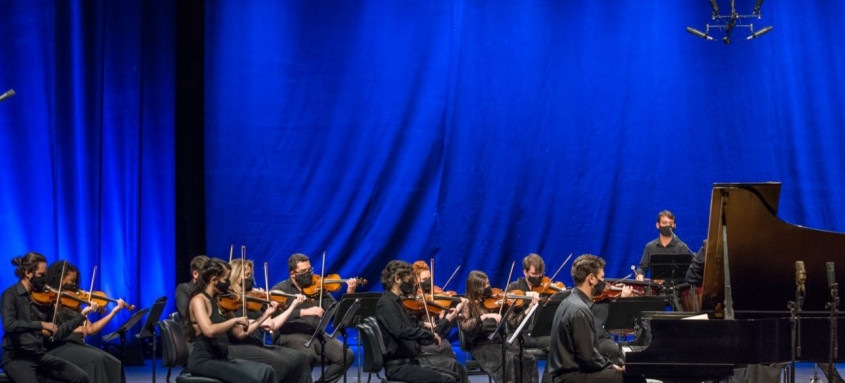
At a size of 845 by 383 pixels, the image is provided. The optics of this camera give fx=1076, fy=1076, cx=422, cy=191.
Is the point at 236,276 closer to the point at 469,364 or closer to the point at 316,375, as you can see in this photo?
the point at 469,364

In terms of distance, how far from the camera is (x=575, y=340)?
7117 mm

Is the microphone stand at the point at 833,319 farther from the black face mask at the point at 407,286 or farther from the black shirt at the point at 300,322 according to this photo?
the black shirt at the point at 300,322

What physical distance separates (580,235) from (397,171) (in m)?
2.36

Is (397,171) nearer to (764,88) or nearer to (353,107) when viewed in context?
(353,107)

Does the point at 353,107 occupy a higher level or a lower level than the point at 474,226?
higher

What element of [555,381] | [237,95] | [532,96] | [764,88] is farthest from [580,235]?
[555,381]

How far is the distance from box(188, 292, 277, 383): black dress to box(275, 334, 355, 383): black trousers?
1885mm

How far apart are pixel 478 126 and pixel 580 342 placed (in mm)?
6335

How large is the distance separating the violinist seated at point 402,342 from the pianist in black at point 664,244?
138 inches

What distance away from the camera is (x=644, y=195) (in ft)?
42.9

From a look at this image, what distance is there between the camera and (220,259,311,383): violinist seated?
8391 mm

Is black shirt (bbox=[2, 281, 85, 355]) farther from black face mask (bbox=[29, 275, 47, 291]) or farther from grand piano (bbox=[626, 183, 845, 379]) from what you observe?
grand piano (bbox=[626, 183, 845, 379])

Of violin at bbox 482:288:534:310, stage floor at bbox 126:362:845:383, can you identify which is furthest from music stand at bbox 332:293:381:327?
stage floor at bbox 126:362:845:383

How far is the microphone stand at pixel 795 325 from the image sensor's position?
6617 mm
